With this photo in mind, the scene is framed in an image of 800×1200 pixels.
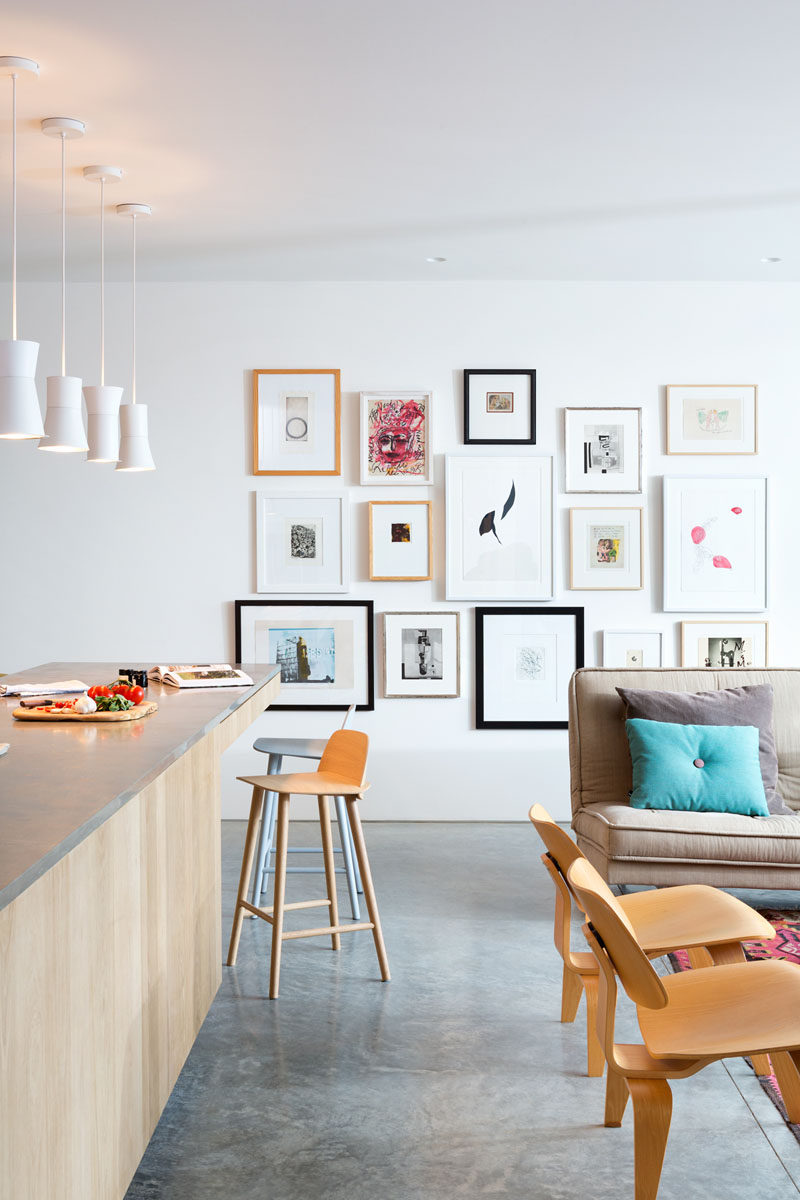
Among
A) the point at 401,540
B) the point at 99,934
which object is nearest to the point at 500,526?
the point at 401,540

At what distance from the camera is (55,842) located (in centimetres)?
145

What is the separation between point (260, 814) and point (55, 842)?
2.12 m

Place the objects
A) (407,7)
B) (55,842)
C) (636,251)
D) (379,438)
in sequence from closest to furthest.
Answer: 1. (55,842)
2. (407,7)
3. (636,251)
4. (379,438)

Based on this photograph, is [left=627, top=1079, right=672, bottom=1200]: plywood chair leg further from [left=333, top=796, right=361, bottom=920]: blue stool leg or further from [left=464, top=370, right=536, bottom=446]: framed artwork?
[left=464, top=370, right=536, bottom=446]: framed artwork

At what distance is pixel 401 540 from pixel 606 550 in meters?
1.08

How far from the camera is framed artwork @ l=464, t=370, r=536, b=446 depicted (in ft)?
18.1

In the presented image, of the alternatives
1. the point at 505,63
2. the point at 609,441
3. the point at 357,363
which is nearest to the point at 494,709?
the point at 609,441

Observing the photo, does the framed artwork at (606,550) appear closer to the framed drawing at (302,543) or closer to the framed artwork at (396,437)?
the framed artwork at (396,437)

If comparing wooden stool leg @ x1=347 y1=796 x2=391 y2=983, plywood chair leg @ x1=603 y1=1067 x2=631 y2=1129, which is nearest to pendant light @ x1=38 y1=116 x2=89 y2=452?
wooden stool leg @ x1=347 y1=796 x2=391 y2=983

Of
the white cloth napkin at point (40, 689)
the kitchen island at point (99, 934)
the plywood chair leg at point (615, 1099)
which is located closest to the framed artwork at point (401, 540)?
the white cloth napkin at point (40, 689)

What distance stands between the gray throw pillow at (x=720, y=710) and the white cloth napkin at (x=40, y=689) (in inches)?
82.7

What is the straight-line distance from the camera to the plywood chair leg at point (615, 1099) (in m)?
2.44

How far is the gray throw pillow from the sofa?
99mm

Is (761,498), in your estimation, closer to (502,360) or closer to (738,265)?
(738,265)
